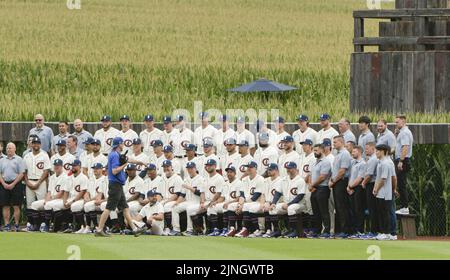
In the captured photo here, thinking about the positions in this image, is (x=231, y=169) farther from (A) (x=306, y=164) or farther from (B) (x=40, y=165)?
(B) (x=40, y=165)

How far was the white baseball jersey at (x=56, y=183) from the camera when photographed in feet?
75.9

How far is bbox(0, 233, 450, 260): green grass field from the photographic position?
17734 mm

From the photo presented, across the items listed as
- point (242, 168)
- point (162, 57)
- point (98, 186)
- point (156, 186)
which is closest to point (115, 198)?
point (156, 186)

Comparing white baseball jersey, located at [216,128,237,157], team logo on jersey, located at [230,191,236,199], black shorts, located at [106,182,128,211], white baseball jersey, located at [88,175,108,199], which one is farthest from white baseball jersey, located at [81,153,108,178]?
black shorts, located at [106,182,128,211]

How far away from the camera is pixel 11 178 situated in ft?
77.3

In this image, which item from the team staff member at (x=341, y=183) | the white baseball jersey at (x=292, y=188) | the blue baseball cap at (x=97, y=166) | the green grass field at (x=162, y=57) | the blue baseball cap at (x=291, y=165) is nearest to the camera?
the team staff member at (x=341, y=183)

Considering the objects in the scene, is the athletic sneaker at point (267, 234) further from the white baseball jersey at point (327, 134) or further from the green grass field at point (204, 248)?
the white baseball jersey at point (327, 134)

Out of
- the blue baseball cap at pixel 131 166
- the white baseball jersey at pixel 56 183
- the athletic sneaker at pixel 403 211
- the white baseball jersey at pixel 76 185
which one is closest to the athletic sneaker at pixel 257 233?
the blue baseball cap at pixel 131 166

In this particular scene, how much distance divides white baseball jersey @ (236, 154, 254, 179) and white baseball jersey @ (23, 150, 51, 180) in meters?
3.31

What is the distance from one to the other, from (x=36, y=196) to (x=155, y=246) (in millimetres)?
5199

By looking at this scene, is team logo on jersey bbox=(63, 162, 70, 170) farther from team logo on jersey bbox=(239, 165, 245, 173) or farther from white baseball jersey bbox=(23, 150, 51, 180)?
team logo on jersey bbox=(239, 165, 245, 173)

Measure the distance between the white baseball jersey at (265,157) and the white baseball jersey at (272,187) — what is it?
0.67 metres

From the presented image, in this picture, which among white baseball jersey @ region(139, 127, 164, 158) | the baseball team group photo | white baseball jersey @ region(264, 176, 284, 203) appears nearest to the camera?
the baseball team group photo
